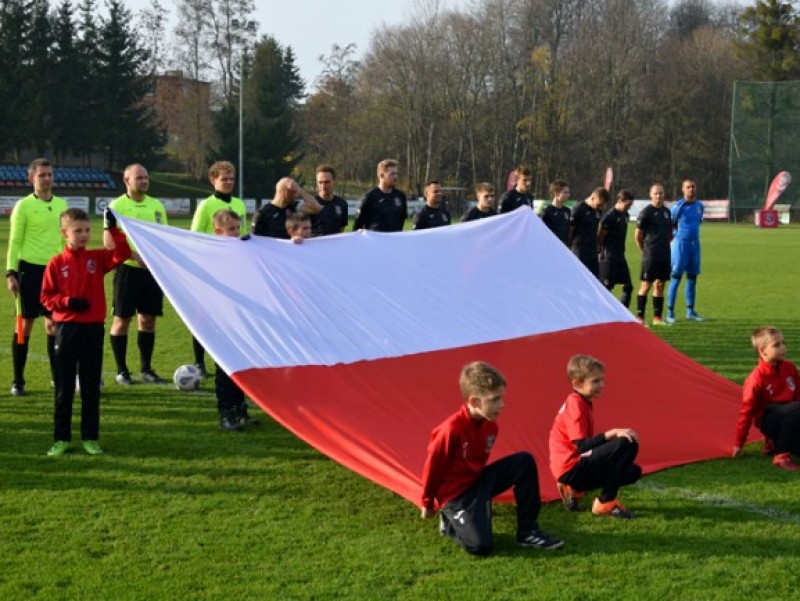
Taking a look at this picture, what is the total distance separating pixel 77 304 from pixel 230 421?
1481 millimetres

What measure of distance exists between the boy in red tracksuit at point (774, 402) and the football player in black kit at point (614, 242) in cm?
602

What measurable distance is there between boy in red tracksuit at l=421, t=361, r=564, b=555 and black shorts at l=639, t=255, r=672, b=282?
8.36 m

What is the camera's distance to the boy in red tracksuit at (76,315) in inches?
235

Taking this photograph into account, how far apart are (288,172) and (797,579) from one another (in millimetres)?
54261

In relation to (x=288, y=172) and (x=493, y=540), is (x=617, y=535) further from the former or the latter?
(x=288, y=172)

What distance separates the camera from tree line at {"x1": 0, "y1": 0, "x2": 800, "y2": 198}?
57.1m

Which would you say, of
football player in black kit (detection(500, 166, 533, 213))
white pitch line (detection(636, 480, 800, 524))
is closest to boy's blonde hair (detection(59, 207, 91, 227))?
white pitch line (detection(636, 480, 800, 524))

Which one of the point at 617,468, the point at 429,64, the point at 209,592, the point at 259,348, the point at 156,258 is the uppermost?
the point at 429,64

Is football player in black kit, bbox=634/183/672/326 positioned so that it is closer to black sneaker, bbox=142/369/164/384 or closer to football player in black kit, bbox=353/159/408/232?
football player in black kit, bbox=353/159/408/232

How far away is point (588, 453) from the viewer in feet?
16.0

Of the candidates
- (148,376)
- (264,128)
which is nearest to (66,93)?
(264,128)

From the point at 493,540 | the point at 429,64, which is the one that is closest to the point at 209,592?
the point at 493,540

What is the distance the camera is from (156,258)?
243 inches

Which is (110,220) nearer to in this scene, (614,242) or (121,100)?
(614,242)
